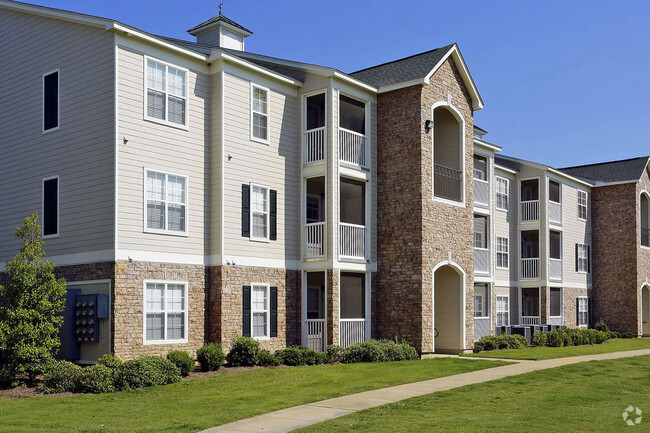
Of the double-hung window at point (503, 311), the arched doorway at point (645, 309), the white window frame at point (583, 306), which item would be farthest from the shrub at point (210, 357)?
the arched doorway at point (645, 309)

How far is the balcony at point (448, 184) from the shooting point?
87.3ft

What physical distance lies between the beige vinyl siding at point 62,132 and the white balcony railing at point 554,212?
26.5 m

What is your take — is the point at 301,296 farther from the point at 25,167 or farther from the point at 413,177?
the point at 25,167

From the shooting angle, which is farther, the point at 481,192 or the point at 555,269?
the point at 555,269

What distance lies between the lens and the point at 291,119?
2381 cm

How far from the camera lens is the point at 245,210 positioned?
2177 centimetres

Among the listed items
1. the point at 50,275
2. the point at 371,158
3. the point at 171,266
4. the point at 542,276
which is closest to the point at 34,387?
the point at 50,275

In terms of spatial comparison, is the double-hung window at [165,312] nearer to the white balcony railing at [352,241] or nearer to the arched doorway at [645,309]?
the white balcony railing at [352,241]

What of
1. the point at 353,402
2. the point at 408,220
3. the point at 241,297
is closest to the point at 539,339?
the point at 408,220

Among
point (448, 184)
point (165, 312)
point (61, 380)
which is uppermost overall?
point (448, 184)

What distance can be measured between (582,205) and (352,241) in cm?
2389

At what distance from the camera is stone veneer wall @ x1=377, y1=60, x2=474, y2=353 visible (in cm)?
2392

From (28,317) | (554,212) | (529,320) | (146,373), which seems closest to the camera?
(146,373)

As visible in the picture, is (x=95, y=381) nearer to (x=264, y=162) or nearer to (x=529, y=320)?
(x=264, y=162)
